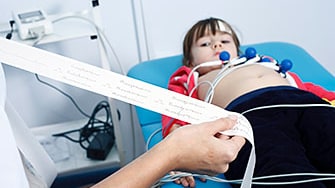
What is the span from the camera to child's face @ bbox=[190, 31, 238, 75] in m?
1.70

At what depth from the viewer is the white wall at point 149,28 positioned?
6.25 ft

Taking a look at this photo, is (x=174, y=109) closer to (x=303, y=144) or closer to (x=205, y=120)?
(x=205, y=120)

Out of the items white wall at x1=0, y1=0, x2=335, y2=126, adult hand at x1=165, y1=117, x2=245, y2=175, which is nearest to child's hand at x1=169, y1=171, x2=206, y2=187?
adult hand at x1=165, y1=117, x2=245, y2=175

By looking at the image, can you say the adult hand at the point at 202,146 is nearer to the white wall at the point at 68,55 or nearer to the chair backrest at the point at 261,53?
the chair backrest at the point at 261,53

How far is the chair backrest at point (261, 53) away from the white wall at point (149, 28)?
0.17 meters

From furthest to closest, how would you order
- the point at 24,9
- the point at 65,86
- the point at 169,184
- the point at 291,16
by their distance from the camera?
the point at 291,16 → the point at 65,86 → the point at 24,9 → the point at 169,184

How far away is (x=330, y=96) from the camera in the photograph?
155cm

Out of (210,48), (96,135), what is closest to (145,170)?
(210,48)

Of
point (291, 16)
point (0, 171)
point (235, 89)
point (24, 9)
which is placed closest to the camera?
point (0, 171)

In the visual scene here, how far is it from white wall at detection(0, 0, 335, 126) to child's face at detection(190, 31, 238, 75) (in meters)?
0.30

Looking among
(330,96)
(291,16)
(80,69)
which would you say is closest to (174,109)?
(80,69)

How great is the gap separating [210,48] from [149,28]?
1.19ft

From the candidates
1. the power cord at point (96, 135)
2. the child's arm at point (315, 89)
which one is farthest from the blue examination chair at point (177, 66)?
the power cord at point (96, 135)

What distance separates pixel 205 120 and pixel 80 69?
30 cm
